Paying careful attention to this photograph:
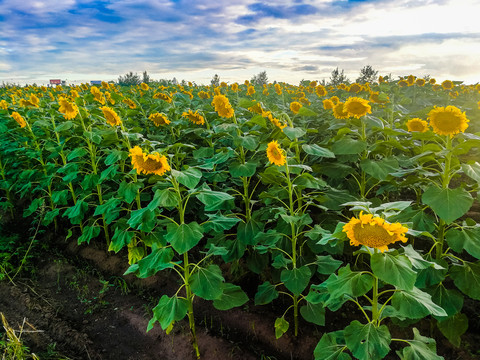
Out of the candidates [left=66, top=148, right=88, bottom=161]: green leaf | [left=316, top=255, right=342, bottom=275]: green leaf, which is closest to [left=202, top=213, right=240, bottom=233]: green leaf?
[left=316, top=255, right=342, bottom=275]: green leaf

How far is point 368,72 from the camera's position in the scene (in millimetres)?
12586

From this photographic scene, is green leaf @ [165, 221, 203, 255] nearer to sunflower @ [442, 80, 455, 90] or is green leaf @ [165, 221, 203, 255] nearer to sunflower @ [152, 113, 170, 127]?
sunflower @ [152, 113, 170, 127]

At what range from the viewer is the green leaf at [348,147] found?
2594 mm

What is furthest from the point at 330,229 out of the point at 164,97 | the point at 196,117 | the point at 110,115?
the point at 164,97

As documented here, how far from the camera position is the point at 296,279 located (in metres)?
2.39

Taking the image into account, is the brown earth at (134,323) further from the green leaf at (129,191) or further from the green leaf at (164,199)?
the green leaf at (164,199)

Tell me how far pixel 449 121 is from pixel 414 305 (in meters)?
1.26

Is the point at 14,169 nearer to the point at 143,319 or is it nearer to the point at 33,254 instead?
the point at 33,254

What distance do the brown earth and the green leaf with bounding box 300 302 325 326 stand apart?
39 cm

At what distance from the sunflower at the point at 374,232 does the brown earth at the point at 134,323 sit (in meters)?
1.59

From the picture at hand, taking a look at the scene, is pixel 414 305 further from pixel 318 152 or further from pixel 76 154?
pixel 76 154

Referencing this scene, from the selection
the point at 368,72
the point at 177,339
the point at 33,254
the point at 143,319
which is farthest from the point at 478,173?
the point at 368,72

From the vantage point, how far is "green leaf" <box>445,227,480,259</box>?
2.06 meters

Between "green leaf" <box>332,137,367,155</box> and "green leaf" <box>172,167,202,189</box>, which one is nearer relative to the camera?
"green leaf" <box>172,167,202,189</box>
